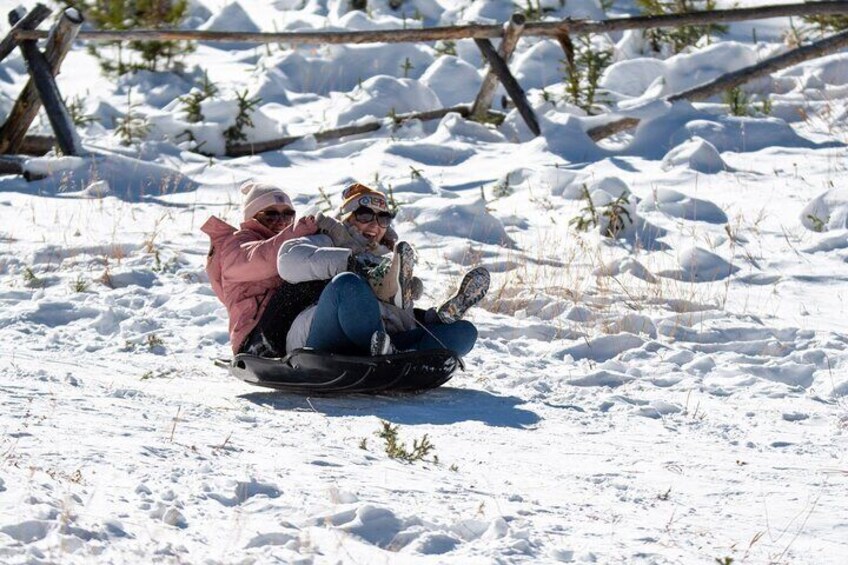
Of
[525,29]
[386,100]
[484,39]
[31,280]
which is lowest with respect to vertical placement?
[31,280]

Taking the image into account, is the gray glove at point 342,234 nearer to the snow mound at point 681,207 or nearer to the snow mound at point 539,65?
the snow mound at point 681,207

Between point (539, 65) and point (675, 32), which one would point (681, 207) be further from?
point (675, 32)

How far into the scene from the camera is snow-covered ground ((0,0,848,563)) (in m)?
4.19

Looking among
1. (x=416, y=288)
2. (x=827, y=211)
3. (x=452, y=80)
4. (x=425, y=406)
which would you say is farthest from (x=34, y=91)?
(x=425, y=406)

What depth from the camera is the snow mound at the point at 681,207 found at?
34.8ft

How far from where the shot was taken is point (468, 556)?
3938 mm

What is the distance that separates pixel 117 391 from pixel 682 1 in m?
10.9

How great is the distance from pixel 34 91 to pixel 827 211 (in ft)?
22.7

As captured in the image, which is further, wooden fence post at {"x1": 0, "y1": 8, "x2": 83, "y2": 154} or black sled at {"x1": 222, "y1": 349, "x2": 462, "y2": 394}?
wooden fence post at {"x1": 0, "y1": 8, "x2": 83, "y2": 154}

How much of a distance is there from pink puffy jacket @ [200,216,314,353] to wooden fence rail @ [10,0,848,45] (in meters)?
5.95

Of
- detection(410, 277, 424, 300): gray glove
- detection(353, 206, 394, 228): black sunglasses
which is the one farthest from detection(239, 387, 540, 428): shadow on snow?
detection(353, 206, 394, 228): black sunglasses

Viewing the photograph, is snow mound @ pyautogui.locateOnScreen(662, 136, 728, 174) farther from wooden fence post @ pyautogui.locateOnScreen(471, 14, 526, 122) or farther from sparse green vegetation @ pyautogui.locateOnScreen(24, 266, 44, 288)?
sparse green vegetation @ pyautogui.locateOnScreen(24, 266, 44, 288)

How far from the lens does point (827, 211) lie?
34.2 ft

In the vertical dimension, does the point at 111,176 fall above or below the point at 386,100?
below
